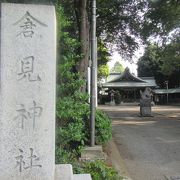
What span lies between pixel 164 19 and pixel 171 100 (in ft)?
154

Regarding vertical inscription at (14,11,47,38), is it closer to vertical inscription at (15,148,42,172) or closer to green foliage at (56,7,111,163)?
vertical inscription at (15,148,42,172)

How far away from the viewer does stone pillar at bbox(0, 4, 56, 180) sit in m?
5.88

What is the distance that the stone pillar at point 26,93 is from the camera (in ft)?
19.3

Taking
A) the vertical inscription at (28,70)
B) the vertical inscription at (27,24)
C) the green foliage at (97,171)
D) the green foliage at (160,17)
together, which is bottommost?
the green foliage at (97,171)

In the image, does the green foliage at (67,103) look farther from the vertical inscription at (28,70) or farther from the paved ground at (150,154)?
the vertical inscription at (28,70)

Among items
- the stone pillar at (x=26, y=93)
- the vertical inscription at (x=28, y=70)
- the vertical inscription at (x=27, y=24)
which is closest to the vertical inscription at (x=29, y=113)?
the stone pillar at (x=26, y=93)

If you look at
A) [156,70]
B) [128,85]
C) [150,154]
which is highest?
[156,70]

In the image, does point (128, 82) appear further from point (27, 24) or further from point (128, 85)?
point (27, 24)

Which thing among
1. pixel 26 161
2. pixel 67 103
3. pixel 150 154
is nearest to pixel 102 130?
pixel 150 154

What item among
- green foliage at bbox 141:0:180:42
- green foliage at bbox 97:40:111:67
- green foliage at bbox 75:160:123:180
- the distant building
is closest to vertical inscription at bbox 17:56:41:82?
green foliage at bbox 75:160:123:180

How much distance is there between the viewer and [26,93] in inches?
233

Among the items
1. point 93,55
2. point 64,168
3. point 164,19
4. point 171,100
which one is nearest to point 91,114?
point 93,55

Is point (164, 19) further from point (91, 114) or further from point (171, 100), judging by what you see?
point (171, 100)

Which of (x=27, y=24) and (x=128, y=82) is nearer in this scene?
(x=27, y=24)
